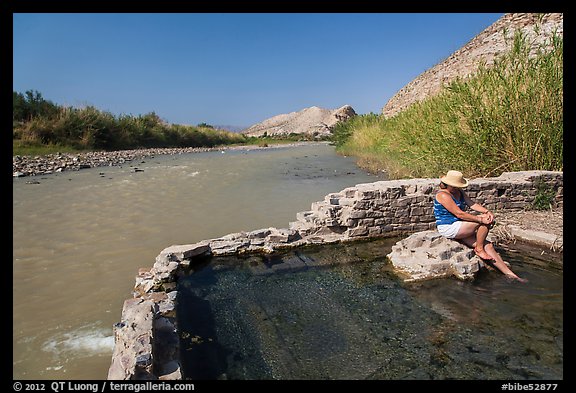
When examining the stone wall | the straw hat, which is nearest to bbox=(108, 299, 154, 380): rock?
the stone wall

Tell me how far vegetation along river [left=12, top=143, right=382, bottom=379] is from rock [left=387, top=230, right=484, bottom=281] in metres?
3.07

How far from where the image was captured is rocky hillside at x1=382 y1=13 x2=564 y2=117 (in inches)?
651

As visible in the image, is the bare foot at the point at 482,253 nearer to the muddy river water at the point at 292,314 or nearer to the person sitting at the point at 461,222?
the person sitting at the point at 461,222

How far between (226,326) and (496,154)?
749 centimetres

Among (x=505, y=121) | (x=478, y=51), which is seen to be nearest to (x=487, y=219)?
(x=505, y=121)

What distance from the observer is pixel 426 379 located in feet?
8.71

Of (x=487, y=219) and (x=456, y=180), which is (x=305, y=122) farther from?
(x=487, y=219)

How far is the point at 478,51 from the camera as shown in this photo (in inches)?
803

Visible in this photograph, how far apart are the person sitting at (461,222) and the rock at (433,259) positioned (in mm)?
138

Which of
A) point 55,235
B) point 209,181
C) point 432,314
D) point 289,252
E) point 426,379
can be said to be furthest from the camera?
point 209,181

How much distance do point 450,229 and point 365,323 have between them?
7.25 ft

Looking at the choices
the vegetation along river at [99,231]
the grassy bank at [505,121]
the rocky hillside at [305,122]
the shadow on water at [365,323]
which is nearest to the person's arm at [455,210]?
the shadow on water at [365,323]
